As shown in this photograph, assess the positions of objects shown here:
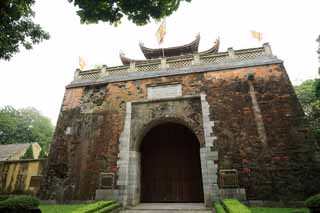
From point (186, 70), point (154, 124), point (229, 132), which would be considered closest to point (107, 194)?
point (154, 124)

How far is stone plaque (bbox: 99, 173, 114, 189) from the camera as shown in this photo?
8.03m

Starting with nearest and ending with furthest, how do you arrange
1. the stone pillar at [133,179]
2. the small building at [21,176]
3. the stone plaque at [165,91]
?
the stone pillar at [133,179], the stone plaque at [165,91], the small building at [21,176]

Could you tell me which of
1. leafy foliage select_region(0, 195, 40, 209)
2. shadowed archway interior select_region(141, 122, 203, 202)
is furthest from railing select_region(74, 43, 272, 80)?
leafy foliage select_region(0, 195, 40, 209)

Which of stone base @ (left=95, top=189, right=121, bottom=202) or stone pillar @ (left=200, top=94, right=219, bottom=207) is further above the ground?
stone pillar @ (left=200, top=94, right=219, bottom=207)

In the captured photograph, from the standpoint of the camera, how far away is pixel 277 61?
875 cm

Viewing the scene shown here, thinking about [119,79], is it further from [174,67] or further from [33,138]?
[33,138]

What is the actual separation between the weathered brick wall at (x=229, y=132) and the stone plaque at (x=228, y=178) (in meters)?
0.20

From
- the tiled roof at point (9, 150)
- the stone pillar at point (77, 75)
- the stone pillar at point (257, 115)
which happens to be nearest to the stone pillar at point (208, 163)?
the stone pillar at point (257, 115)

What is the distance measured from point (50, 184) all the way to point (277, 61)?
11.5m

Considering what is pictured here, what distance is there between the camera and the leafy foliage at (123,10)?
438cm

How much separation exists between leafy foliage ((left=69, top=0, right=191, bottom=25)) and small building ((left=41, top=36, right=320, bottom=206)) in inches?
191

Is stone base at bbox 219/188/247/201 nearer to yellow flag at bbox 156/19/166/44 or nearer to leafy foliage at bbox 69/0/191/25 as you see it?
leafy foliage at bbox 69/0/191/25

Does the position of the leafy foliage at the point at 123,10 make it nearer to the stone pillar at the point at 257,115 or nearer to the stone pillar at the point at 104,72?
the stone pillar at the point at 257,115

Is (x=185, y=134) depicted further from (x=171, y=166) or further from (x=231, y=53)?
(x=231, y=53)
